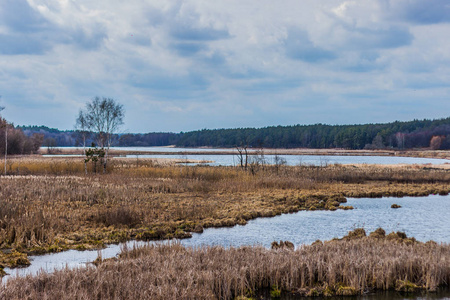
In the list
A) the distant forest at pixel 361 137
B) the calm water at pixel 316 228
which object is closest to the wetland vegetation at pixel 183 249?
the calm water at pixel 316 228

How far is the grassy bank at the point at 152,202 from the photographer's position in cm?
1409

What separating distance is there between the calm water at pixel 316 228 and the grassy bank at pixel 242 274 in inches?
91.2

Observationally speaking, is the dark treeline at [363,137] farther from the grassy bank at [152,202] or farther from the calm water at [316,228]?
the calm water at [316,228]

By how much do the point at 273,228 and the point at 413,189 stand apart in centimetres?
1872

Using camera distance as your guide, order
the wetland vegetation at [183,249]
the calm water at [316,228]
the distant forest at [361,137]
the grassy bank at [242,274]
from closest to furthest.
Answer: the grassy bank at [242,274], the wetland vegetation at [183,249], the calm water at [316,228], the distant forest at [361,137]

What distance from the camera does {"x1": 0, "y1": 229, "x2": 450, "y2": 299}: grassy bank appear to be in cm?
805

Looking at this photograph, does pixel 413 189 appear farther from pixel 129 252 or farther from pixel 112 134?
pixel 112 134

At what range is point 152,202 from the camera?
70.1 ft

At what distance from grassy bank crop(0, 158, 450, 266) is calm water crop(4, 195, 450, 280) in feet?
2.28

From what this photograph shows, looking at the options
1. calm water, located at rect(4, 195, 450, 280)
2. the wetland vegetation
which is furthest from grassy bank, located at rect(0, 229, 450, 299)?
calm water, located at rect(4, 195, 450, 280)

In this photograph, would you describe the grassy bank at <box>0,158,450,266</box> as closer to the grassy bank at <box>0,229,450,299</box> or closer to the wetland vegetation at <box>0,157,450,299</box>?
the wetland vegetation at <box>0,157,450,299</box>

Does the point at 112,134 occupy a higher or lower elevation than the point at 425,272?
higher

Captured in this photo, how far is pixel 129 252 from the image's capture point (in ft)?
37.6

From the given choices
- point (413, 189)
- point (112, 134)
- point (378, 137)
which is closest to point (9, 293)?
point (413, 189)
